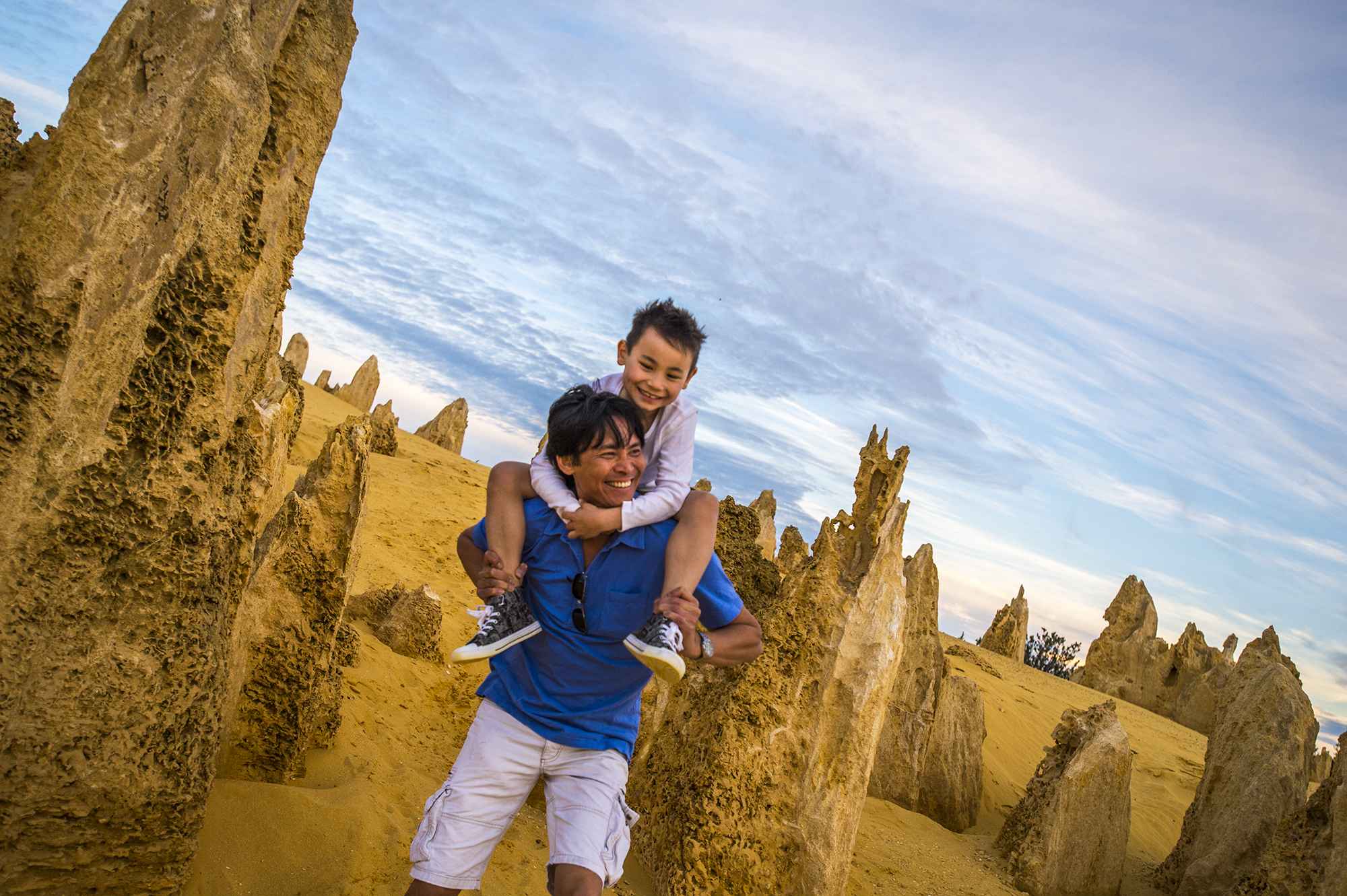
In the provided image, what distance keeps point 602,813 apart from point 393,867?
1743 mm

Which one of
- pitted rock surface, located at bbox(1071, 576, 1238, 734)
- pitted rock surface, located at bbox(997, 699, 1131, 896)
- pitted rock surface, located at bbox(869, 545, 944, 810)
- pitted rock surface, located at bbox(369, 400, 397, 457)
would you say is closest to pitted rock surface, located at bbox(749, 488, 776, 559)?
pitted rock surface, located at bbox(869, 545, 944, 810)

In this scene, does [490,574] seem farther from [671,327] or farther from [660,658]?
[671,327]

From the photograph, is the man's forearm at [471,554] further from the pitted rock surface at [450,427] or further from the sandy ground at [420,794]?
the pitted rock surface at [450,427]

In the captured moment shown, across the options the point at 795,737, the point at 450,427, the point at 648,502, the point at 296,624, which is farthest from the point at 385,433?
the point at 648,502

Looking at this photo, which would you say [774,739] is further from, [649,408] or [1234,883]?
[1234,883]

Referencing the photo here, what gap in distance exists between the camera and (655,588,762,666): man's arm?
225 cm

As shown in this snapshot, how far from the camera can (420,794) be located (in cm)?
414

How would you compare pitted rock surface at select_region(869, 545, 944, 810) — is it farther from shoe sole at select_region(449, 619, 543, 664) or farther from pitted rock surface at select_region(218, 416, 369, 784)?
shoe sole at select_region(449, 619, 543, 664)

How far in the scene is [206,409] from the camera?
108 inches

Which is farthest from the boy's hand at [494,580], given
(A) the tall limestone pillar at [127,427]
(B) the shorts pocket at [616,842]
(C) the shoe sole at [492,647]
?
(A) the tall limestone pillar at [127,427]

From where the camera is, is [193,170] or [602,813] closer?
[602,813]

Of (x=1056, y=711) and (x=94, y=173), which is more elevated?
(x=94, y=173)

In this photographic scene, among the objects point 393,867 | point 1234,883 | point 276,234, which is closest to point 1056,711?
point 1234,883

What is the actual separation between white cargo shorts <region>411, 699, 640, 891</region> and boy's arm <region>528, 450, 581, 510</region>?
648 mm
